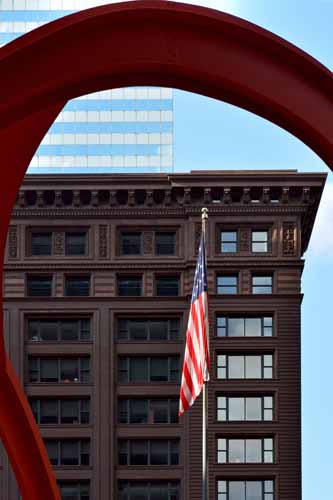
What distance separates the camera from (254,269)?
88875 millimetres

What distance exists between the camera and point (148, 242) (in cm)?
9075

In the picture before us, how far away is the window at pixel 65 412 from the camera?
287 ft

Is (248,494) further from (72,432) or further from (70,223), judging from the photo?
(70,223)

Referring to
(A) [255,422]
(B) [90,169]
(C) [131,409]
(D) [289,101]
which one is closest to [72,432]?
(C) [131,409]

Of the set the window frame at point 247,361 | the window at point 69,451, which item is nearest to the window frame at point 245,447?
the window frame at point 247,361

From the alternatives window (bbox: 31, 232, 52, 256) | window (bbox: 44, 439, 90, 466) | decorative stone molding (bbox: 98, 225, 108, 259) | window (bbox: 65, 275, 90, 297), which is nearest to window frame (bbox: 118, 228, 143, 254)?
decorative stone molding (bbox: 98, 225, 108, 259)

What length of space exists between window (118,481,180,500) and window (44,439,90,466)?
2739 mm

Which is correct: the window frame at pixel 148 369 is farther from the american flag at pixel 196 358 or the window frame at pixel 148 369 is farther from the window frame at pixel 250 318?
the american flag at pixel 196 358

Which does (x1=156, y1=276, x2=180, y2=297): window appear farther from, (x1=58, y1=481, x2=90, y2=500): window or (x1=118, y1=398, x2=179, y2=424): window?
(x1=58, y1=481, x2=90, y2=500): window

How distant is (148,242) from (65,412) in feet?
37.5

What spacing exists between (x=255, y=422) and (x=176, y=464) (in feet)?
17.1

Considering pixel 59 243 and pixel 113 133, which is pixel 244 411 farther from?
pixel 113 133

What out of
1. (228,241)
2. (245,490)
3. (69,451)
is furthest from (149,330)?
(245,490)

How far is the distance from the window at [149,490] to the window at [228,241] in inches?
549
